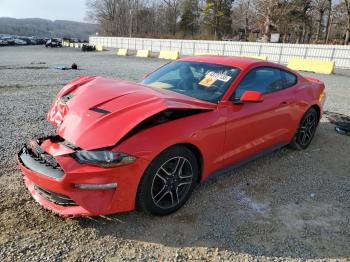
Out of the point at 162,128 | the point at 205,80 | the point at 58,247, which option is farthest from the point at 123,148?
the point at 205,80

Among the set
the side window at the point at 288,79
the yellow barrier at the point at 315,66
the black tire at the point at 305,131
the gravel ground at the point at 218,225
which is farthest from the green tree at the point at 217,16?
the gravel ground at the point at 218,225

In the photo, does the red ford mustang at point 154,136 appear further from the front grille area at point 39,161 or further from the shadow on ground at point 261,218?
the shadow on ground at point 261,218

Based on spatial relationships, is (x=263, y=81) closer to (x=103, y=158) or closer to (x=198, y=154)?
(x=198, y=154)

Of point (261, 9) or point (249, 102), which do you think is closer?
point (249, 102)

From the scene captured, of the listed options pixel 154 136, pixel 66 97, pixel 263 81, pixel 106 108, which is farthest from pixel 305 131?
pixel 66 97

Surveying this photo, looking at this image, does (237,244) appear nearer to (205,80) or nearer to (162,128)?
(162,128)

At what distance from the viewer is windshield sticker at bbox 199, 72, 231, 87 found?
12.9 ft

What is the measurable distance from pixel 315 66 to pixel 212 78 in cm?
1872

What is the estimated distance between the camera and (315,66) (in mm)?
20406

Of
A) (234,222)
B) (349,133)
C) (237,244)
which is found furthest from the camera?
(349,133)

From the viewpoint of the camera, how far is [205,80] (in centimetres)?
402

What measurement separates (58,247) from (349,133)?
5717mm

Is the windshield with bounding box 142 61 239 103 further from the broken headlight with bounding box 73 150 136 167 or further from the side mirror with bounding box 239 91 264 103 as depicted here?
the broken headlight with bounding box 73 150 136 167

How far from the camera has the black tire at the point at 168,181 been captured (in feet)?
9.77
